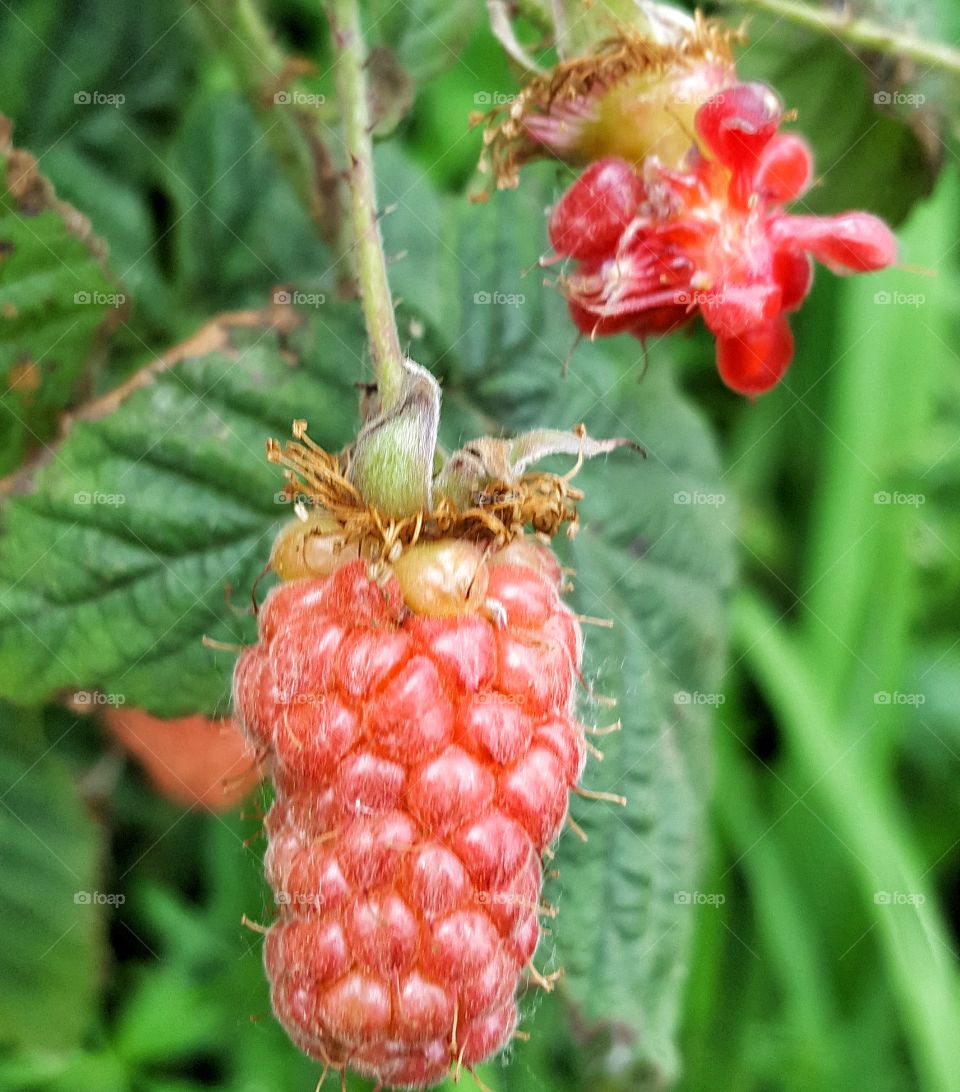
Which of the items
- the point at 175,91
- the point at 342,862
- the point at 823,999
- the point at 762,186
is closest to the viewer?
the point at 342,862

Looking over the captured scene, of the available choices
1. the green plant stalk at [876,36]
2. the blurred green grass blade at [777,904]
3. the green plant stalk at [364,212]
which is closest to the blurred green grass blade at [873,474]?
the blurred green grass blade at [777,904]

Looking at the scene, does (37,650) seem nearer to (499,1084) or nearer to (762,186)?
(499,1084)

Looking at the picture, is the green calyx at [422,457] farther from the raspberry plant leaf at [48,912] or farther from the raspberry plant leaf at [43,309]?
the raspberry plant leaf at [48,912]

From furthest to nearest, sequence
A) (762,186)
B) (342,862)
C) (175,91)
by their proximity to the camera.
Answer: (175,91)
(762,186)
(342,862)

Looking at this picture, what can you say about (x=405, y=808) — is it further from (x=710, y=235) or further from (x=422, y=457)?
(x=710, y=235)

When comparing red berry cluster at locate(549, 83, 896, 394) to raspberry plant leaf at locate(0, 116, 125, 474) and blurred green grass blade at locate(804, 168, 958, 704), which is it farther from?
blurred green grass blade at locate(804, 168, 958, 704)

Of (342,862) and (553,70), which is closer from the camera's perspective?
(342,862)

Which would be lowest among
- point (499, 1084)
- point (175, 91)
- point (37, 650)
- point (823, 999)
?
point (823, 999)

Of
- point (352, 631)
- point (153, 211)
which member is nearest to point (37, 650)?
point (352, 631)

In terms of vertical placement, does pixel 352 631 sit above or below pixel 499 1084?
above
